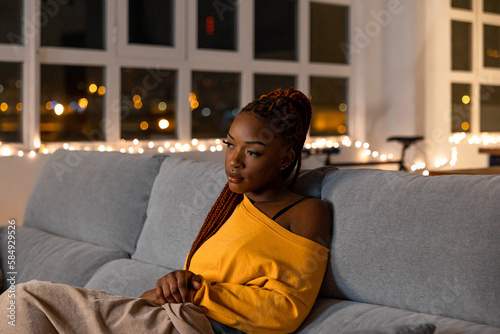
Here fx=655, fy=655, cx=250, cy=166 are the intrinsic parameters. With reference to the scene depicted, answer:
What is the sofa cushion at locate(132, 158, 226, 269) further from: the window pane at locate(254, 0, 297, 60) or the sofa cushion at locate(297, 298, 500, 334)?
the window pane at locate(254, 0, 297, 60)

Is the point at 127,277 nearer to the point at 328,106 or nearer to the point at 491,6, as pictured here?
the point at 328,106

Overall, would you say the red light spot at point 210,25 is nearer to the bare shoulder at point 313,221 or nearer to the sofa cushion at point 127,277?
the sofa cushion at point 127,277

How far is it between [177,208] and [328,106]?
3624 millimetres

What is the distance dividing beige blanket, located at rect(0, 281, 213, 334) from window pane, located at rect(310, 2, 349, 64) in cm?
420

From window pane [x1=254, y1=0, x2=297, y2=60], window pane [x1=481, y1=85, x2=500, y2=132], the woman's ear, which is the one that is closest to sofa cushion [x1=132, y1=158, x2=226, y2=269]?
the woman's ear

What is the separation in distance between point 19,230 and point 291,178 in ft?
4.99

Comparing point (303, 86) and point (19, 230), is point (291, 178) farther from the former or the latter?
point (303, 86)

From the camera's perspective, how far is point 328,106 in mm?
5535

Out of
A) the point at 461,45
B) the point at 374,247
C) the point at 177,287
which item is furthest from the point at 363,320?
the point at 461,45

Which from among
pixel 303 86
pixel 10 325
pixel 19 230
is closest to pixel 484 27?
pixel 303 86

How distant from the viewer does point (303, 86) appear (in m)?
5.26

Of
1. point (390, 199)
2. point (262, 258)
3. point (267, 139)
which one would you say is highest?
point (267, 139)

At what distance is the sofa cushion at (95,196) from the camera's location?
7.84 feet

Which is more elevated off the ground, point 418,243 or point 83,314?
point 418,243
